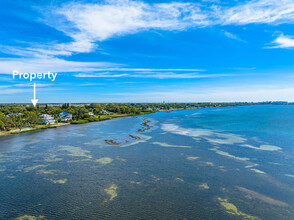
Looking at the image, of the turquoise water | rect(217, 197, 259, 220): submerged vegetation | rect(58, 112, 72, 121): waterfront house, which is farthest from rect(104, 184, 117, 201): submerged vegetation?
rect(58, 112, 72, 121): waterfront house

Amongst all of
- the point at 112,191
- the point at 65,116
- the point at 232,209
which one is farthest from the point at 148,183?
the point at 65,116

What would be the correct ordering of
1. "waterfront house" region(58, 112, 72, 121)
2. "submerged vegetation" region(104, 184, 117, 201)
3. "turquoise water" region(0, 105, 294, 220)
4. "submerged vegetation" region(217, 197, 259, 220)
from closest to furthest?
1. "submerged vegetation" region(217, 197, 259, 220)
2. "turquoise water" region(0, 105, 294, 220)
3. "submerged vegetation" region(104, 184, 117, 201)
4. "waterfront house" region(58, 112, 72, 121)

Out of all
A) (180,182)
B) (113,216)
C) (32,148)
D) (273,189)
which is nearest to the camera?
(113,216)

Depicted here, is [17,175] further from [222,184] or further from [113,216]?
[222,184]

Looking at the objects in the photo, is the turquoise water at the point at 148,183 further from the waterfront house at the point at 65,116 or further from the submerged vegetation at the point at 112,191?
the waterfront house at the point at 65,116

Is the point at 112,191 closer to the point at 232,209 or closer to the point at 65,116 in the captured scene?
the point at 232,209

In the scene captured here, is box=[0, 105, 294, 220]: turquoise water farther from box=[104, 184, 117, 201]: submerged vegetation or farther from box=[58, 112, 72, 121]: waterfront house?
box=[58, 112, 72, 121]: waterfront house

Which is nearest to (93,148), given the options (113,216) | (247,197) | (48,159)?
(48,159)

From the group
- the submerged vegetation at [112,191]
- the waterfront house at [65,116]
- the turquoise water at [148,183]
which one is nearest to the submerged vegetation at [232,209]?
the turquoise water at [148,183]

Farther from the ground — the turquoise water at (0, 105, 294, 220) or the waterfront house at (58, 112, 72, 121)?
the waterfront house at (58, 112, 72, 121)

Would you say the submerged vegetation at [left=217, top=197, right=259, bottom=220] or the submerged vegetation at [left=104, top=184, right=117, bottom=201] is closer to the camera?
the submerged vegetation at [left=217, top=197, right=259, bottom=220]

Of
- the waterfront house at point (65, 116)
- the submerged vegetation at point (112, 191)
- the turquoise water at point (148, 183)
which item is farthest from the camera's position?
the waterfront house at point (65, 116)
